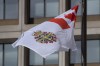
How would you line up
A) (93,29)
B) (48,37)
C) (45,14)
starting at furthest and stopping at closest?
(45,14) < (93,29) < (48,37)

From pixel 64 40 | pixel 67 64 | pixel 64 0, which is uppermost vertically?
pixel 64 0

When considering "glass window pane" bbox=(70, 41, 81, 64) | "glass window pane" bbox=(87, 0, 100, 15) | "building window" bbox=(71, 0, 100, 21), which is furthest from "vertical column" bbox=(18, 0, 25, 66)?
"glass window pane" bbox=(87, 0, 100, 15)

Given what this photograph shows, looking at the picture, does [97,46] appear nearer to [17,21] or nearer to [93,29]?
[93,29]

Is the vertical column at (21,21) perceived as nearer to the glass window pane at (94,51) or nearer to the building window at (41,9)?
the building window at (41,9)

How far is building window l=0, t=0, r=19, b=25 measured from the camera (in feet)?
100

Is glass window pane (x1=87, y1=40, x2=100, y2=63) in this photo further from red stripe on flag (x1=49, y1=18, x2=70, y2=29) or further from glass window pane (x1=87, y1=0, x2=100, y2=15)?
red stripe on flag (x1=49, y1=18, x2=70, y2=29)

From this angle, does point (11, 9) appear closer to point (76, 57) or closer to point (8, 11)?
point (8, 11)

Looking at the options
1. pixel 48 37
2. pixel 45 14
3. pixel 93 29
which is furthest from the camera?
pixel 45 14

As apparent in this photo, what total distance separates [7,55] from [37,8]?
148 inches

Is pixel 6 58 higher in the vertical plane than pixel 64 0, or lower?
lower

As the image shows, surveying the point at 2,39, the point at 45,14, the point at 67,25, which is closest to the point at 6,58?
the point at 2,39

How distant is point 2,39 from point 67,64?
475cm

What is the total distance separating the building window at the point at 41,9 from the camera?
29.8 meters

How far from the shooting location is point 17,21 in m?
30.3
